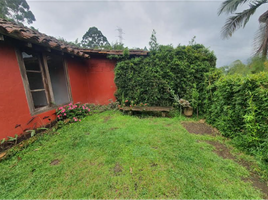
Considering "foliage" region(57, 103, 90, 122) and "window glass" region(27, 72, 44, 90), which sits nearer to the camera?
"window glass" region(27, 72, 44, 90)

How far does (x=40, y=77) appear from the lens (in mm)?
3648

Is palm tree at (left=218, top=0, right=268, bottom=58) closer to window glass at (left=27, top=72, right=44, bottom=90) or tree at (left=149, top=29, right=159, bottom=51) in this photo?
tree at (left=149, top=29, right=159, bottom=51)

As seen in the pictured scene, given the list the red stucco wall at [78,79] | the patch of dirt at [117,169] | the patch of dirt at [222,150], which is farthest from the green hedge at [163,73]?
the patch of dirt at [117,169]

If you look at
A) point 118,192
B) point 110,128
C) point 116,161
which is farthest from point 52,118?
point 118,192

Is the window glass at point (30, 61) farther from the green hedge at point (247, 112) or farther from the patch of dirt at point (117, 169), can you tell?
the green hedge at point (247, 112)

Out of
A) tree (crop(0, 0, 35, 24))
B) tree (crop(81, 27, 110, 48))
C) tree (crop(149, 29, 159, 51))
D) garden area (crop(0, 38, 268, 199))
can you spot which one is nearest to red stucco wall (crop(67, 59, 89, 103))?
garden area (crop(0, 38, 268, 199))

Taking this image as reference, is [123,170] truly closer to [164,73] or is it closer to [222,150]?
[222,150]

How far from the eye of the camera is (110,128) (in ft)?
11.5

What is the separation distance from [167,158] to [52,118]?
3927 mm

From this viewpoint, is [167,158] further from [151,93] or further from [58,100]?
[58,100]

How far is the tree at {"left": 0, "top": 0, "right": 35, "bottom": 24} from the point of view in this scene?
48.5ft

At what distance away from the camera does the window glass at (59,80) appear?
437 cm

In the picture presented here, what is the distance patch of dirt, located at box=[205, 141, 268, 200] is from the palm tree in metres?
5.76

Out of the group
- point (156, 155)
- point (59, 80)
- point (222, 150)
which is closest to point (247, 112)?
point (222, 150)
